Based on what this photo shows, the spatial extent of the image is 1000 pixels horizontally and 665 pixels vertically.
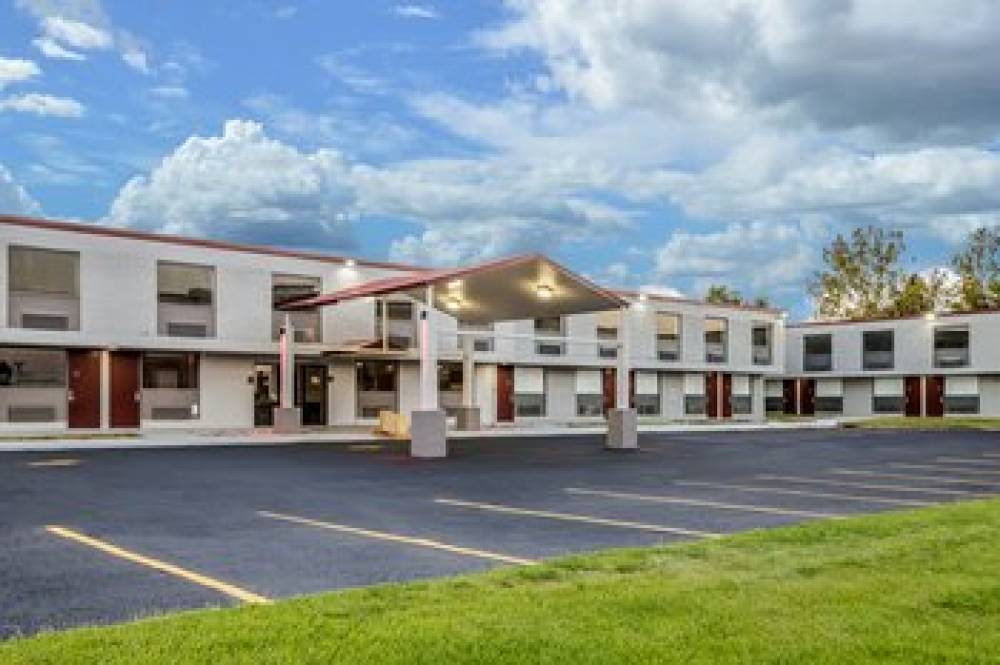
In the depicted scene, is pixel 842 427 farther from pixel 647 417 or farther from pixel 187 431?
pixel 187 431

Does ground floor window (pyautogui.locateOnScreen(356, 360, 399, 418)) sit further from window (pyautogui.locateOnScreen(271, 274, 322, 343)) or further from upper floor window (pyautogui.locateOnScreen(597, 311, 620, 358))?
upper floor window (pyautogui.locateOnScreen(597, 311, 620, 358))

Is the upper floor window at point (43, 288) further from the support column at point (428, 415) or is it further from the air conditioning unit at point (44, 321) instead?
the support column at point (428, 415)

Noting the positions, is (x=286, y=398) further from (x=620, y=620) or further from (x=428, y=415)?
(x=620, y=620)

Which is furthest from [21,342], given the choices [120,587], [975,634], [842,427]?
[842,427]

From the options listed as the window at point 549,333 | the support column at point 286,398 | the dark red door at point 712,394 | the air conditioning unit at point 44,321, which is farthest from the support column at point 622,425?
the dark red door at point 712,394

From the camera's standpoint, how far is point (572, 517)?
38.6 ft

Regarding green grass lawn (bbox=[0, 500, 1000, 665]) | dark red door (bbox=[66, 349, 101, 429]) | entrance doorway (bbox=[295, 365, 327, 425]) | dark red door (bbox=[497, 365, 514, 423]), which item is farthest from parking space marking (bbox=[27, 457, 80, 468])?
dark red door (bbox=[497, 365, 514, 423])

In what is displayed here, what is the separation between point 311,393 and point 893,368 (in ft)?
120

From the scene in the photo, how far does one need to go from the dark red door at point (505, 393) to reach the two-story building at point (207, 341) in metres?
0.05

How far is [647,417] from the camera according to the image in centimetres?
4862

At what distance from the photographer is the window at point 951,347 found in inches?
2140

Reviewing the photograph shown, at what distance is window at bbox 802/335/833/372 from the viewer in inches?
2410

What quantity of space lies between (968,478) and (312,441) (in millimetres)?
17239

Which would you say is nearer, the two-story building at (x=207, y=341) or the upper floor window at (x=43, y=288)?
the upper floor window at (x=43, y=288)
